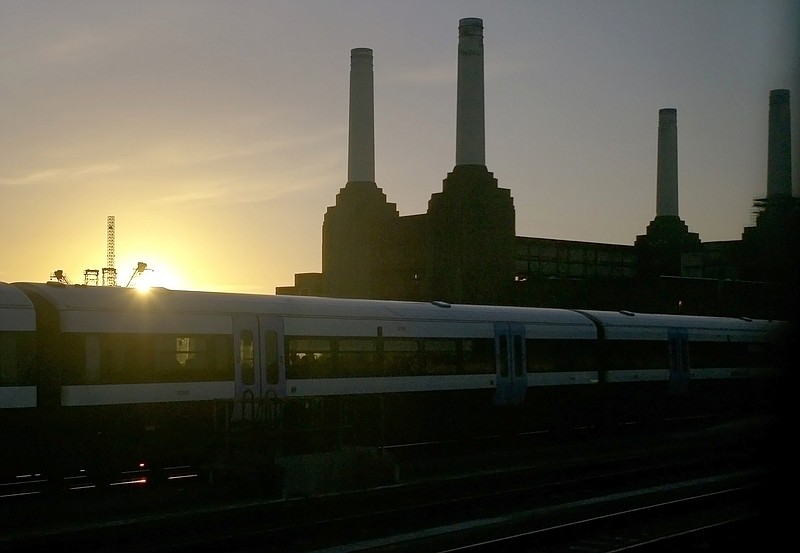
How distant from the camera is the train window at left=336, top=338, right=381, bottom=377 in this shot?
2072 centimetres

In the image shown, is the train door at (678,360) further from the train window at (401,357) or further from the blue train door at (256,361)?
the blue train door at (256,361)

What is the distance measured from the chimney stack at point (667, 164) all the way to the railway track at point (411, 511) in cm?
5821

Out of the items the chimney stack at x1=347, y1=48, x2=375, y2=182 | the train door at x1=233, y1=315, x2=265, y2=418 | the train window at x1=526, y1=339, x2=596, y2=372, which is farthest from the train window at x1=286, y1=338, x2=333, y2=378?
the chimney stack at x1=347, y1=48, x2=375, y2=182

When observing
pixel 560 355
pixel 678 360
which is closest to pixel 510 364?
pixel 560 355

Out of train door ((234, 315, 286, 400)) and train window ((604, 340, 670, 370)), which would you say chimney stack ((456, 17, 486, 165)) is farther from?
train door ((234, 315, 286, 400))

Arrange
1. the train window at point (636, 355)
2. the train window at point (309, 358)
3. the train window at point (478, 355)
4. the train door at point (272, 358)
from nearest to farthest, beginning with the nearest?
the train door at point (272, 358), the train window at point (309, 358), the train window at point (478, 355), the train window at point (636, 355)

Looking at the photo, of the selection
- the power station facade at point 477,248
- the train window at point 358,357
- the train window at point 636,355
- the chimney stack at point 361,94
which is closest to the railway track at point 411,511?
the train window at point 358,357

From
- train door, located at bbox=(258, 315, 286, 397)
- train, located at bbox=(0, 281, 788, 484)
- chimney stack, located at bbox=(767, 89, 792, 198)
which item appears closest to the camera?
chimney stack, located at bbox=(767, 89, 792, 198)

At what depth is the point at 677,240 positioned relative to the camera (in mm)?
80625

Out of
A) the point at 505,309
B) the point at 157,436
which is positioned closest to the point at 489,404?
the point at 505,309

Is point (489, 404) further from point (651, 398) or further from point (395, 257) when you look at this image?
point (395, 257)

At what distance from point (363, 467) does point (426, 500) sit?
203cm

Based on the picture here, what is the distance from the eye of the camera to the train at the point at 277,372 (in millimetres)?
16234

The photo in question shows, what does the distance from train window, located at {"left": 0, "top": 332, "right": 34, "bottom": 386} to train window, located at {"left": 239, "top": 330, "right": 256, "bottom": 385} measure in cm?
404
